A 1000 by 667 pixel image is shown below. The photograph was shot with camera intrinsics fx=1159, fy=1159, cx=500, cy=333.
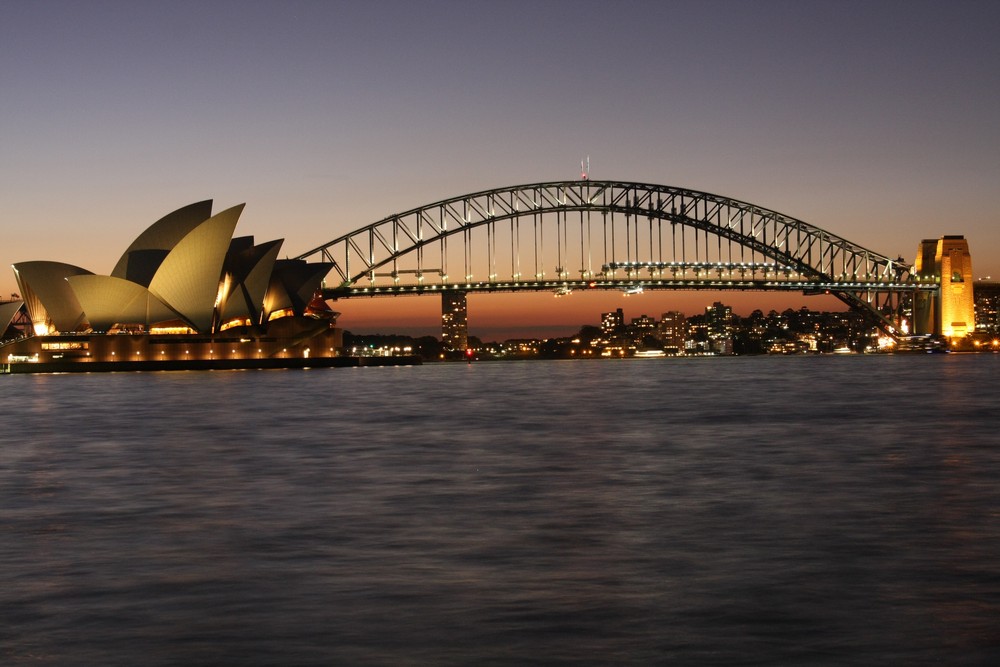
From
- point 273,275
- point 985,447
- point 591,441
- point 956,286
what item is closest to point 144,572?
point 591,441

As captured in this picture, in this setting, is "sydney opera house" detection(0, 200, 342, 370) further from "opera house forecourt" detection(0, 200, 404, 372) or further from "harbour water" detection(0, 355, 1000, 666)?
"harbour water" detection(0, 355, 1000, 666)

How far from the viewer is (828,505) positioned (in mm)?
14266

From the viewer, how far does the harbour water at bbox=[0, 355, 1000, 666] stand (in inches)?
304

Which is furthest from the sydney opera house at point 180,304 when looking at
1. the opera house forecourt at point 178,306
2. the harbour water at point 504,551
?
the harbour water at point 504,551

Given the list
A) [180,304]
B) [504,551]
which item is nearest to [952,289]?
[180,304]

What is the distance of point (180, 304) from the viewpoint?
3551 inches

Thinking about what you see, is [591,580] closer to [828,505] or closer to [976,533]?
[976,533]

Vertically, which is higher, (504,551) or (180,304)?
(180,304)

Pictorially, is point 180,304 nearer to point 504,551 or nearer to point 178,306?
point 178,306

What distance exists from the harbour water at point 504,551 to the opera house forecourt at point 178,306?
63.1 metres

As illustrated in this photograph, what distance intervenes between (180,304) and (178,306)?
318mm

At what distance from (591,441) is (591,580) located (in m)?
15.4

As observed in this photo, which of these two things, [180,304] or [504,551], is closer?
[504,551]

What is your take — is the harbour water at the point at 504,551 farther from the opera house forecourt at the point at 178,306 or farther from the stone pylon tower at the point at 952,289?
the stone pylon tower at the point at 952,289
